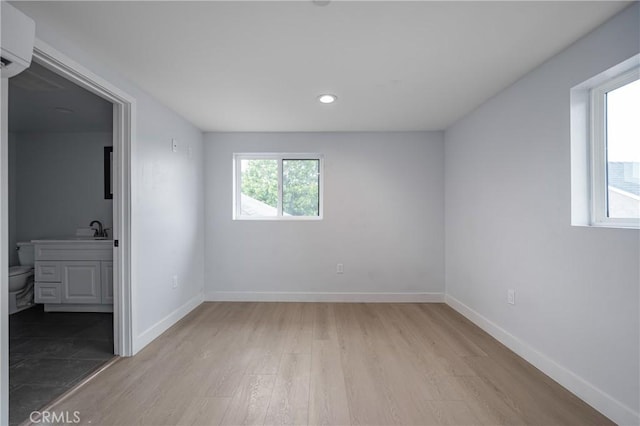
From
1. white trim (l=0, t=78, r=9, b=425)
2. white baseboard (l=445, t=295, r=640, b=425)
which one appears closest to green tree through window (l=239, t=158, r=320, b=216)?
white baseboard (l=445, t=295, r=640, b=425)

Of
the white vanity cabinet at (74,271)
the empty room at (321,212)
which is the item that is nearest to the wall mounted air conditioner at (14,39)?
the empty room at (321,212)

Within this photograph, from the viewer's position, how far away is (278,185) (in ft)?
13.9

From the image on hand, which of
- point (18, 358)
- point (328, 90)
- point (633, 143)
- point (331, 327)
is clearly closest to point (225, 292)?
point (331, 327)

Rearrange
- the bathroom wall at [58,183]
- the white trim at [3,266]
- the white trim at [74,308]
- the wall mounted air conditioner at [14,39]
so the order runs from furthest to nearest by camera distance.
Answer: the bathroom wall at [58,183] → the white trim at [74,308] → the white trim at [3,266] → the wall mounted air conditioner at [14,39]

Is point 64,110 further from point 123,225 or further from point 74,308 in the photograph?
point 74,308

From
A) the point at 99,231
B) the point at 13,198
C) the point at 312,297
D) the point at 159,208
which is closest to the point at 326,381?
the point at 312,297

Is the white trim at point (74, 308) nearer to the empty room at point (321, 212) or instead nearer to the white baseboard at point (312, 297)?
the empty room at point (321, 212)

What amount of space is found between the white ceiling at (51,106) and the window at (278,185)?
5.41 feet

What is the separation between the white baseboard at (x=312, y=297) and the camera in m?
4.06

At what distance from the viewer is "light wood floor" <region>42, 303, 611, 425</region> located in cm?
177

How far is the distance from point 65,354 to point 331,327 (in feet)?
7.55

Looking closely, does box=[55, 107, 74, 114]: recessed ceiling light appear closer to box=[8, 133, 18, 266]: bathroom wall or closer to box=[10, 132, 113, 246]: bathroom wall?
box=[10, 132, 113, 246]: bathroom wall

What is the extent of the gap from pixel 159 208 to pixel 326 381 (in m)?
2.19

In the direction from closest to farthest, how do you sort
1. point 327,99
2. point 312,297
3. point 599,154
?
point 599,154 → point 327,99 → point 312,297
